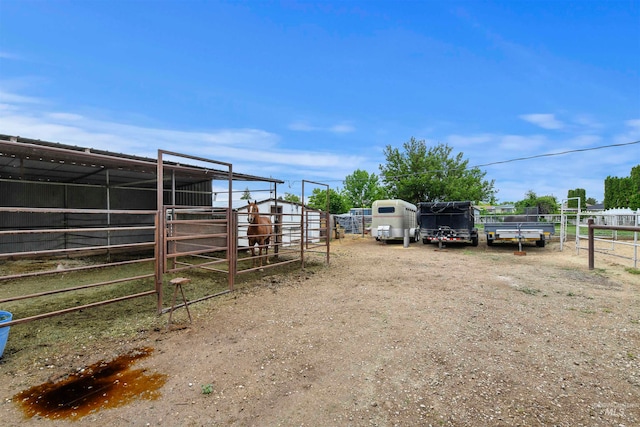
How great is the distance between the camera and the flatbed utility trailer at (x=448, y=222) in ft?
40.9

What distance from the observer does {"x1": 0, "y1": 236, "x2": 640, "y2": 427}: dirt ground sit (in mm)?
2133

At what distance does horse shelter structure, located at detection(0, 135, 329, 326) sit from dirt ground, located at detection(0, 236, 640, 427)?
132 cm

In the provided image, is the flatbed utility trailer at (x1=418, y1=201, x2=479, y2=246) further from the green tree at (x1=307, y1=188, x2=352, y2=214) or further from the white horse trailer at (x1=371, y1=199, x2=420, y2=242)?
the green tree at (x1=307, y1=188, x2=352, y2=214)

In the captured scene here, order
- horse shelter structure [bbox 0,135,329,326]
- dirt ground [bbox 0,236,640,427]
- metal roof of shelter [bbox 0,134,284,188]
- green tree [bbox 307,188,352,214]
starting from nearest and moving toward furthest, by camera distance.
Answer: dirt ground [bbox 0,236,640,427]
horse shelter structure [bbox 0,135,329,326]
metal roof of shelter [bbox 0,134,284,188]
green tree [bbox 307,188,352,214]

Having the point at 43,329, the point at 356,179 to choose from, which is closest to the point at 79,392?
the point at 43,329

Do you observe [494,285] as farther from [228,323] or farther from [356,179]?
[356,179]

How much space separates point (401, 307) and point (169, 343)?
316cm

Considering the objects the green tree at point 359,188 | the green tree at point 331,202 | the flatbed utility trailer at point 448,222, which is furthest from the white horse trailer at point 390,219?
the green tree at point 359,188

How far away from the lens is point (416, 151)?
81.1 feet

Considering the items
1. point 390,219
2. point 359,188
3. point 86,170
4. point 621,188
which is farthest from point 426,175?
point 621,188

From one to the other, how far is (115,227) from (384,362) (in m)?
3.76

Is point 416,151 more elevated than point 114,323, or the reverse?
point 416,151

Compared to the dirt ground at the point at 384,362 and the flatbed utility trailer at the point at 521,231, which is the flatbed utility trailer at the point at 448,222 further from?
the dirt ground at the point at 384,362

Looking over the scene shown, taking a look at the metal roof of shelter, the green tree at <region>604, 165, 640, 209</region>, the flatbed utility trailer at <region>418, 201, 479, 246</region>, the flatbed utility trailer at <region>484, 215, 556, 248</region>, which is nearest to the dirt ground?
the metal roof of shelter
